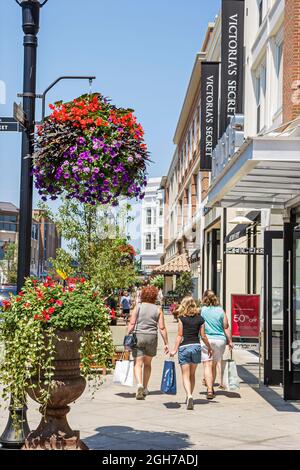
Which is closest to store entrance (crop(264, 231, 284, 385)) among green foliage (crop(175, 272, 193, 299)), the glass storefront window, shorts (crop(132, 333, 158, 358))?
the glass storefront window

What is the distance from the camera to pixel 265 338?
12984mm

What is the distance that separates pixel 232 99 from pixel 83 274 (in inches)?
287

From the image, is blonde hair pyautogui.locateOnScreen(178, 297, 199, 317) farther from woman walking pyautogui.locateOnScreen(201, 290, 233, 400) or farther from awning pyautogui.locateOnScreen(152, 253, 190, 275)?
awning pyautogui.locateOnScreen(152, 253, 190, 275)

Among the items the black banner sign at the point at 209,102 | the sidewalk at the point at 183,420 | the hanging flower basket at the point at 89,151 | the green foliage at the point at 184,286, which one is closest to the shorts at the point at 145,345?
the sidewalk at the point at 183,420

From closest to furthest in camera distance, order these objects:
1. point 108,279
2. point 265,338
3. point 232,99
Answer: point 265,338
point 108,279
point 232,99

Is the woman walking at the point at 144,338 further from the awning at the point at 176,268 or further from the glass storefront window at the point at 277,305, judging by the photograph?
the awning at the point at 176,268

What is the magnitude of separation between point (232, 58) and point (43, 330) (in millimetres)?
18684

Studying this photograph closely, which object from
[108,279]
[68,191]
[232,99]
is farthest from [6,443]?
[232,99]

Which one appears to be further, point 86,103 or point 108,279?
point 108,279

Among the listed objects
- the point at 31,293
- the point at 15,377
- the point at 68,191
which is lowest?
the point at 15,377

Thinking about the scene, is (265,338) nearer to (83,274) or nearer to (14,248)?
(83,274)

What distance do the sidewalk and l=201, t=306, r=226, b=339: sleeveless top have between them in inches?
39.5
